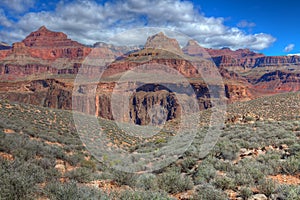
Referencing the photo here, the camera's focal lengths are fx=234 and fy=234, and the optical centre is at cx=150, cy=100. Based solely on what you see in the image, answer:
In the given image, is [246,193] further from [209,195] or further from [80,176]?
[80,176]

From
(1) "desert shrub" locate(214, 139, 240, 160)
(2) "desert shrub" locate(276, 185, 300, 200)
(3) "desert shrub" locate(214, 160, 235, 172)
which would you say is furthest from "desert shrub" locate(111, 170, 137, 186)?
(1) "desert shrub" locate(214, 139, 240, 160)

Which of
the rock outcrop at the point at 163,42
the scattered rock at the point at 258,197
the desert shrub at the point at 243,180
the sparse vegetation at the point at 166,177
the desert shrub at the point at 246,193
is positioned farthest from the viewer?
the rock outcrop at the point at 163,42

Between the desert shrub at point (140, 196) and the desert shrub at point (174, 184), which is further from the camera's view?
the desert shrub at point (174, 184)

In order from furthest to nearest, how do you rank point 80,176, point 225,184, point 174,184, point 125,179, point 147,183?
point 80,176
point 125,179
point 147,183
point 174,184
point 225,184

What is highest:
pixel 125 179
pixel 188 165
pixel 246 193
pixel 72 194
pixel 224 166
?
pixel 72 194

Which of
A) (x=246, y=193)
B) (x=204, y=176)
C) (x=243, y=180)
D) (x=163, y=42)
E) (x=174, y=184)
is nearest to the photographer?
(x=246, y=193)

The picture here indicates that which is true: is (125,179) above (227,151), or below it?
below

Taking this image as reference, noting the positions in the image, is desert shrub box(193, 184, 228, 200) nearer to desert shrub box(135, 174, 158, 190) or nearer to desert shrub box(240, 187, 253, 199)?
desert shrub box(240, 187, 253, 199)

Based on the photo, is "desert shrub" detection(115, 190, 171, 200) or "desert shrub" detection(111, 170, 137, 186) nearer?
"desert shrub" detection(115, 190, 171, 200)

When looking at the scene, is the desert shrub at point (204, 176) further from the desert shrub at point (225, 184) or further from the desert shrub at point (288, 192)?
the desert shrub at point (288, 192)

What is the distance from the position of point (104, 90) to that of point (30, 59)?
114m

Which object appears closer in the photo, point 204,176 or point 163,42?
point 204,176

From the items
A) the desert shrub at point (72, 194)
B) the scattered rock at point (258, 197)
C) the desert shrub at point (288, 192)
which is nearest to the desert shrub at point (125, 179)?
the desert shrub at point (72, 194)

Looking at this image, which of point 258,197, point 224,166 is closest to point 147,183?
point 258,197
